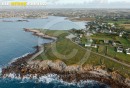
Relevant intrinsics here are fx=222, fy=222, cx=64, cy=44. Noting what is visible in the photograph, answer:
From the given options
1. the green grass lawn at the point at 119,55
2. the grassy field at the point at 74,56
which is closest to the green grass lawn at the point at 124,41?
the green grass lawn at the point at 119,55

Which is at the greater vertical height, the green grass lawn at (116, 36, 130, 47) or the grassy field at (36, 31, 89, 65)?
the green grass lawn at (116, 36, 130, 47)

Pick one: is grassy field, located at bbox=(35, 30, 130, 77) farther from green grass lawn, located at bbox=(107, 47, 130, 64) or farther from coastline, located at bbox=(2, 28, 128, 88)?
coastline, located at bbox=(2, 28, 128, 88)

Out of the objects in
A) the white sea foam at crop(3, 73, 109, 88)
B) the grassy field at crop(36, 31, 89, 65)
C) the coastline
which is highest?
the grassy field at crop(36, 31, 89, 65)

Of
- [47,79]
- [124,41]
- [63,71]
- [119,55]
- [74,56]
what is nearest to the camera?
[47,79]

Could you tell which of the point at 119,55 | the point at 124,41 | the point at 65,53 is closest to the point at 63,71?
the point at 65,53

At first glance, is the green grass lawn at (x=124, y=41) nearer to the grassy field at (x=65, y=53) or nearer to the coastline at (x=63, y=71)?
the grassy field at (x=65, y=53)

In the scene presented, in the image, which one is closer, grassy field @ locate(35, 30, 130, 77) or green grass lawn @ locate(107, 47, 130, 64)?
grassy field @ locate(35, 30, 130, 77)

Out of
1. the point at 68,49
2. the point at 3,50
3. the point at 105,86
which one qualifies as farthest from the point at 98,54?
the point at 3,50

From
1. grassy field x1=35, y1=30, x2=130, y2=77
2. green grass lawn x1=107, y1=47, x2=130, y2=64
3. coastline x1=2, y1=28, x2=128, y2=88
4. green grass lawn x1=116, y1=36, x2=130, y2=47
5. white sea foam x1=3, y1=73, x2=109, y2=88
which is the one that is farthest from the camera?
green grass lawn x1=116, y1=36, x2=130, y2=47

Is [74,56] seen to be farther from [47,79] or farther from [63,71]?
[47,79]

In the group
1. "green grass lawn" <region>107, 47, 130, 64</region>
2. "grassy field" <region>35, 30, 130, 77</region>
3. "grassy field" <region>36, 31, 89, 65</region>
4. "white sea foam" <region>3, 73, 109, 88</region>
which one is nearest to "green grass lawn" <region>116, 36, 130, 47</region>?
"green grass lawn" <region>107, 47, 130, 64</region>
